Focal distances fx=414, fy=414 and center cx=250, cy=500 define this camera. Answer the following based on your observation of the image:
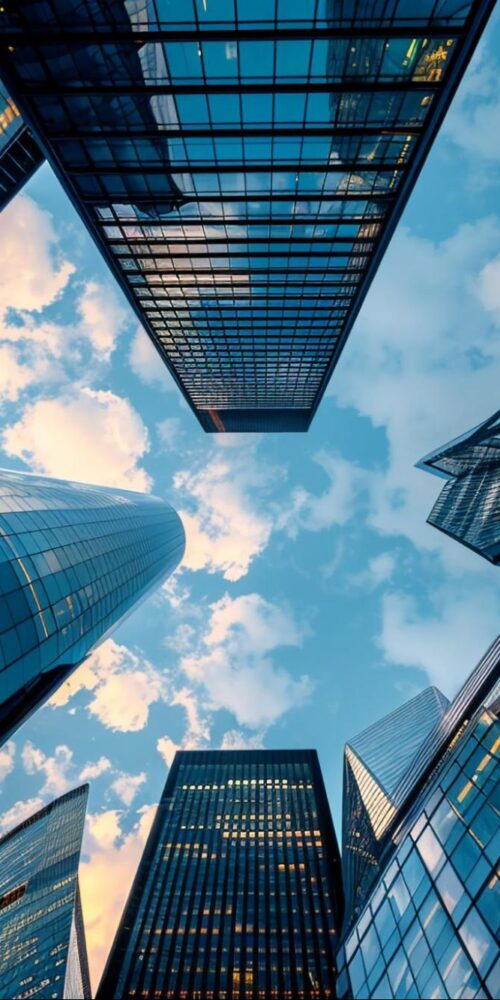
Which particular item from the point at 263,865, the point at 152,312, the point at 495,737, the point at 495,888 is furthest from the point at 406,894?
the point at 263,865

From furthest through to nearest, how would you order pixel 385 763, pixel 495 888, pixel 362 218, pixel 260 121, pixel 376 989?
1. pixel 385 763
2. pixel 362 218
3. pixel 260 121
4. pixel 376 989
5. pixel 495 888

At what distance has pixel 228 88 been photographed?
22.1m

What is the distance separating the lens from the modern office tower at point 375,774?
64625mm

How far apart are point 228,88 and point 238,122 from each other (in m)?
2.07

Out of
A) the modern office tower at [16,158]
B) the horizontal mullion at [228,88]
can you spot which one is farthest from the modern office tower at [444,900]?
the modern office tower at [16,158]

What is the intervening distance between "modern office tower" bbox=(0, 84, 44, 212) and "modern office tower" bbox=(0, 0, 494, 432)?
4419 centimetres

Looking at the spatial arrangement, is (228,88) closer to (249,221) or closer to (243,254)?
(249,221)

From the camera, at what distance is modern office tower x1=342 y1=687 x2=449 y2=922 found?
64625mm

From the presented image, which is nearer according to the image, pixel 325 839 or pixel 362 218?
pixel 362 218

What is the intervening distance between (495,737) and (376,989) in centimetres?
1289

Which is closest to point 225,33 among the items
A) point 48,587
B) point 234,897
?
point 48,587

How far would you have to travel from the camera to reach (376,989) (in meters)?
19.4

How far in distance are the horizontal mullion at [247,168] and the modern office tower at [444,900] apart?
1401 inches

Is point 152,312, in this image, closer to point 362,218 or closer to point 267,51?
point 362,218
